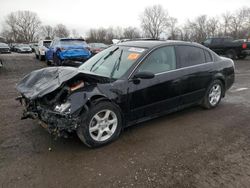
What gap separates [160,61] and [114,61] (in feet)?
2.79

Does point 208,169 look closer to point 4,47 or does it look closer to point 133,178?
point 133,178

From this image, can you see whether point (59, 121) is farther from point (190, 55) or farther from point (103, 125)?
point (190, 55)

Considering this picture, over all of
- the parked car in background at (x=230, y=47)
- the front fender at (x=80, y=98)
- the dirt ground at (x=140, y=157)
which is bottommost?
the dirt ground at (x=140, y=157)

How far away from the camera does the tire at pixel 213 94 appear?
471 cm

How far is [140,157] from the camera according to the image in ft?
9.55

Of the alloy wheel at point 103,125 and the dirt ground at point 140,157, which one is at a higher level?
the alloy wheel at point 103,125

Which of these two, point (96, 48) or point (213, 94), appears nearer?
point (213, 94)

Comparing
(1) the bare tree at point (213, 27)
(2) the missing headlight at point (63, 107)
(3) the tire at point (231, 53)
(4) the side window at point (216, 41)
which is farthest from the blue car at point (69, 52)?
(1) the bare tree at point (213, 27)

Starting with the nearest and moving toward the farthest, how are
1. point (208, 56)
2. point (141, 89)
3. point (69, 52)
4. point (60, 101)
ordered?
point (60, 101), point (141, 89), point (208, 56), point (69, 52)

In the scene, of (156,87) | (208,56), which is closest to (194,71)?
(208,56)

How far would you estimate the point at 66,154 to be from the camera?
9.80 feet

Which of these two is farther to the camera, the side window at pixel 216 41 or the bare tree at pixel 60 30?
the bare tree at pixel 60 30

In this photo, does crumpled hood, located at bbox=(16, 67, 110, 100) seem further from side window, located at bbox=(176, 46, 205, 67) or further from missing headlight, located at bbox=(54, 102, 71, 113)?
side window, located at bbox=(176, 46, 205, 67)

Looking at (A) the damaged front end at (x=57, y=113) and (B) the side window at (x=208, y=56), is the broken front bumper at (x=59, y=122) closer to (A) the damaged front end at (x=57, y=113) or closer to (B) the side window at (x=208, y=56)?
(A) the damaged front end at (x=57, y=113)
